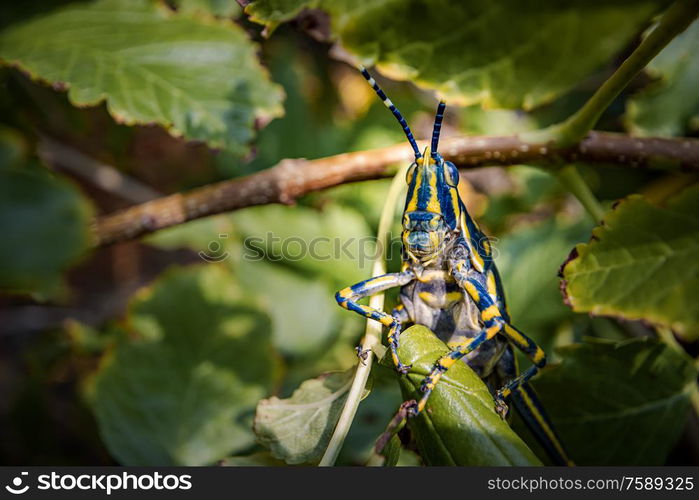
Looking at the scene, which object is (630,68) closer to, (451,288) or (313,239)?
(451,288)

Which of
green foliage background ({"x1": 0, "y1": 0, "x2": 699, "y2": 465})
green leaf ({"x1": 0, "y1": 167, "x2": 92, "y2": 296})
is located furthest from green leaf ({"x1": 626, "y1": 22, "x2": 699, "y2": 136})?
green leaf ({"x1": 0, "y1": 167, "x2": 92, "y2": 296})

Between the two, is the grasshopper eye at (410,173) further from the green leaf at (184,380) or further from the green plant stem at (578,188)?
the green leaf at (184,380)

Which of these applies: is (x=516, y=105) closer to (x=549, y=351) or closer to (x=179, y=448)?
(x=549, y=351)

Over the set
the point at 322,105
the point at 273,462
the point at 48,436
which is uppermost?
the point at 322,105

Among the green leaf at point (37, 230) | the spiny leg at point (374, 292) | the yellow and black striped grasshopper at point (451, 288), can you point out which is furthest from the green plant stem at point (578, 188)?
the green leaf at point (37, 230)

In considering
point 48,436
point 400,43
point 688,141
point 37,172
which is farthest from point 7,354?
point 688,141

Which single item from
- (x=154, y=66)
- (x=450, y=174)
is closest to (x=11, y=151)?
(x=154, y=66)

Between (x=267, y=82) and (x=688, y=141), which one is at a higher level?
(x=267, y=82)
